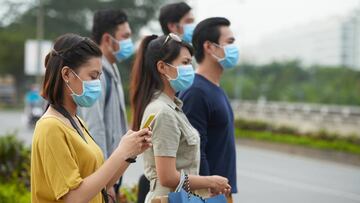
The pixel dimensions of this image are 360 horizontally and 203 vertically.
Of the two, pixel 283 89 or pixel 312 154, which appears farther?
pixel 283 89

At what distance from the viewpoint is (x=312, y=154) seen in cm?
1714

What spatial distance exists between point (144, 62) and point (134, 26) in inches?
1303

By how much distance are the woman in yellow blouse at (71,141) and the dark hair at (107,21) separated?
1.74 metres

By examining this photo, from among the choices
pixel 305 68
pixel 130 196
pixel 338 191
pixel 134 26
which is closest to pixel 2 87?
pixel 134 26

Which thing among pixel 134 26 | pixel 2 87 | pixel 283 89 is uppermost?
pixel 134 26

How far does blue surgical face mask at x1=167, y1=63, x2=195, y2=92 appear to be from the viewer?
3648 mm

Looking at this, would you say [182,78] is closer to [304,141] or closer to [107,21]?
[107,21]

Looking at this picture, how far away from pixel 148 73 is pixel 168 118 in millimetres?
457

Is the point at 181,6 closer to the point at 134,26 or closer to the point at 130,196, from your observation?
the point at 130,196

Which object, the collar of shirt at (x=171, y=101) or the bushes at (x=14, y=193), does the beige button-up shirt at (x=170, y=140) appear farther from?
the bushes at (x=14, y=193)

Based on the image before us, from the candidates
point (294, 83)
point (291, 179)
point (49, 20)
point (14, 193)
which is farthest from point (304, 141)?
point (49, 20)

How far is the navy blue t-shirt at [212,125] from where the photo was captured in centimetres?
392

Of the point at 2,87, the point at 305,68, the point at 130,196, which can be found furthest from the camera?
the point at 2,87

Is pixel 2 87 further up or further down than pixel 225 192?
further down
